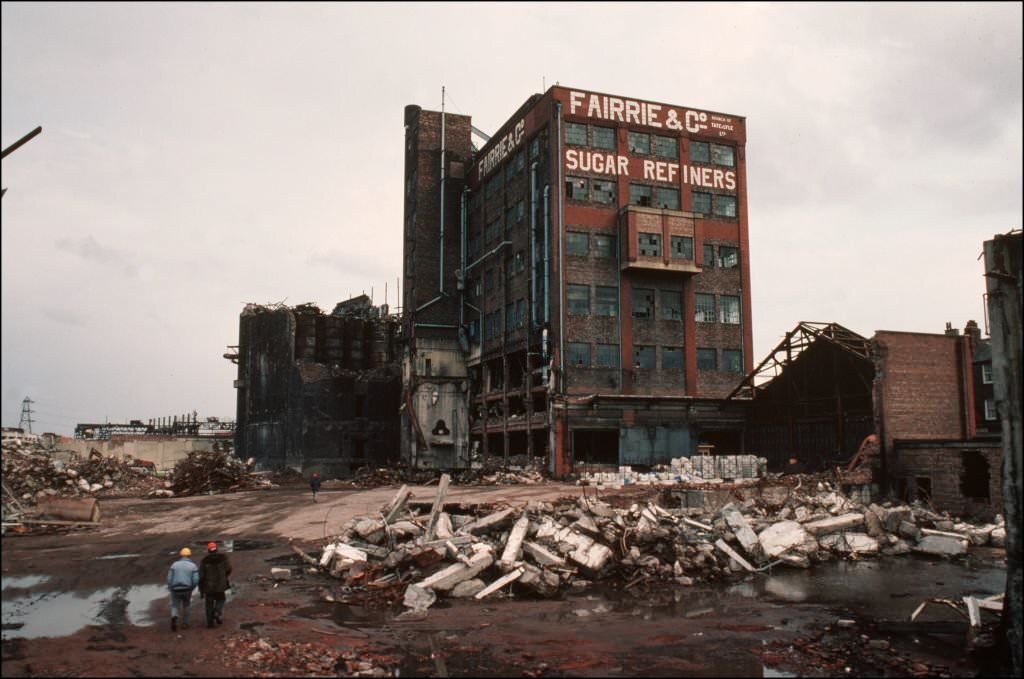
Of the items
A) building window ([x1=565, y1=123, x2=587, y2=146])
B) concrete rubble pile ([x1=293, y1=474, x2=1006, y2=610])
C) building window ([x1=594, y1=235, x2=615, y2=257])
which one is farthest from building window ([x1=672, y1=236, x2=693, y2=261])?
concrete rubble pile ([x1=293, y1=474, x2=1006, y2=610])

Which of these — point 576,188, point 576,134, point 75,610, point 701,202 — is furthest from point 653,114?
point 75,610

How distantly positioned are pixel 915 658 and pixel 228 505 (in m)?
27.8

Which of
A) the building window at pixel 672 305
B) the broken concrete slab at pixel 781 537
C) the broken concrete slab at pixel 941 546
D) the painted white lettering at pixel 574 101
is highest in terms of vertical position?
the painted white lettering at pixel 574 101

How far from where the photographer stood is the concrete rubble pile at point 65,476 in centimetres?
3362

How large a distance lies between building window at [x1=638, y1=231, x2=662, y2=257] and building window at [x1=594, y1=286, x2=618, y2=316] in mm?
2912

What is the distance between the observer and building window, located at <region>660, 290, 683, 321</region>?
45.5 meters

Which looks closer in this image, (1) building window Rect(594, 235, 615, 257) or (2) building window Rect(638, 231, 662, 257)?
(2) building window Rect(638, 231, 662, 257)

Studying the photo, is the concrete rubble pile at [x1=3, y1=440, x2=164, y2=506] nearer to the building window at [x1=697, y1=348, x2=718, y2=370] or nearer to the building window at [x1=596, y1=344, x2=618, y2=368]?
the building window at [x1=596, y1=344, x2=618, y2=368]

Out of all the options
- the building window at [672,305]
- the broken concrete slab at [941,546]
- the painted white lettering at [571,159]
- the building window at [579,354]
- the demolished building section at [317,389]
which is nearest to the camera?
the broken concrete slab at [941,546]

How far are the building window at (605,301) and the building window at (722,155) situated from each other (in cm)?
1178

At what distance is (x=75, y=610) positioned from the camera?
14914 mm

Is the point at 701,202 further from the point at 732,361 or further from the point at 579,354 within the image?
the point at 579,354

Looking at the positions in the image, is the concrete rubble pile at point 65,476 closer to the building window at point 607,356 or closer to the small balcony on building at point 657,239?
the building window at point 607,356

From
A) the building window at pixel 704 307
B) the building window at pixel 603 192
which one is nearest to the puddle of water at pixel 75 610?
the building window at pixel 603 192
